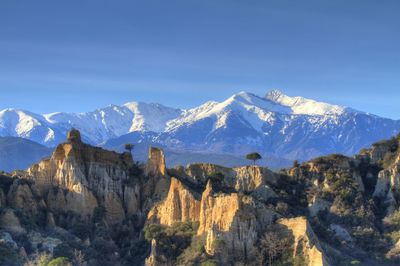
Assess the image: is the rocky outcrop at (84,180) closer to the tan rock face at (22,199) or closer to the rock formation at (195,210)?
the rock formation at (195,210)

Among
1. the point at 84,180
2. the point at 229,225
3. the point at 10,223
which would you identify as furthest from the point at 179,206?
the point at 10,223

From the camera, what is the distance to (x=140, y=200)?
121562mm

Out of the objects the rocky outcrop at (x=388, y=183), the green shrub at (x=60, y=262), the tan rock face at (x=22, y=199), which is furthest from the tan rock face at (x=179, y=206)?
the rocky outcrop at (x=388, y=183)

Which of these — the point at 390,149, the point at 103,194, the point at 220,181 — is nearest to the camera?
the point at 103,194

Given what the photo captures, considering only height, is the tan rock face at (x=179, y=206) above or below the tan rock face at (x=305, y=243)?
above

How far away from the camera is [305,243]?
9956 centimetres

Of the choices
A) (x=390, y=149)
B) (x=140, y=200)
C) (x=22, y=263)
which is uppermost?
(x=390, y=149)

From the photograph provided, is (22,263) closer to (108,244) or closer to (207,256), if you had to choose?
(108,244)

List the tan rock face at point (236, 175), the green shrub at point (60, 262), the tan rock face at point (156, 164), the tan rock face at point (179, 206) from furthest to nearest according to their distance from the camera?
the tan rock face at point (236, 175), the tan rock face at point (156, 164), the tan rock face at point (179, 206), the green shrub at point (60, 262)

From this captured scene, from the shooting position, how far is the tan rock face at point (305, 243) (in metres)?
96.8

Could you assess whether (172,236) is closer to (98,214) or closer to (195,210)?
(195,210)

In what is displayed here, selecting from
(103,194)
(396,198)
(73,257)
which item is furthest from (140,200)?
(396,198)

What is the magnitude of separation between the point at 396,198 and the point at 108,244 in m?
53.0

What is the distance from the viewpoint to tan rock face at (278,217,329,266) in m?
96.8
